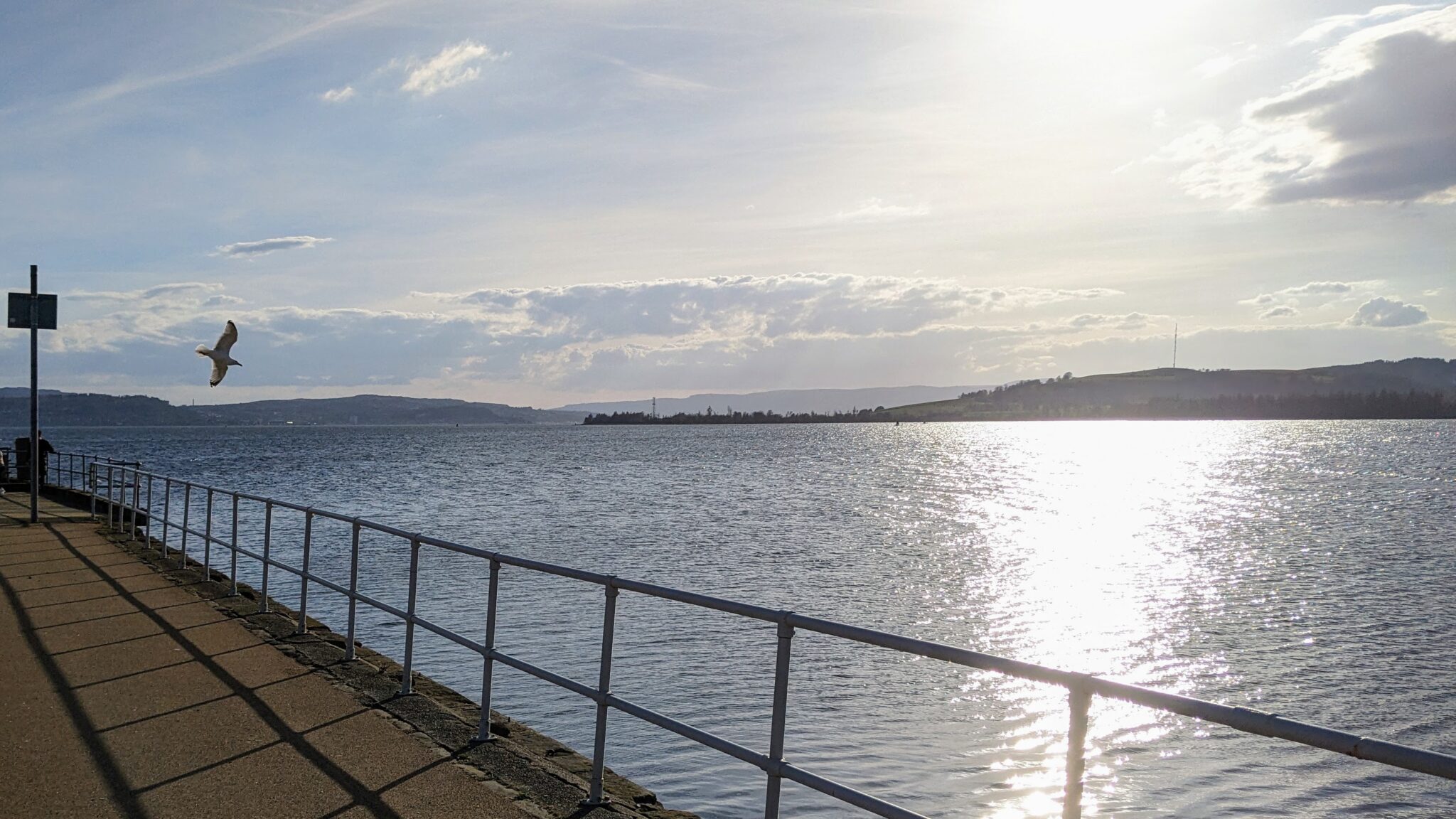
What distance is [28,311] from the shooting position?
17.6m

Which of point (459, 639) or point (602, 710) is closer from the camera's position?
point (602, 710)

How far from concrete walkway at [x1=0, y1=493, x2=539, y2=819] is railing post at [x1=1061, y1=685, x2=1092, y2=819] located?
2.85m

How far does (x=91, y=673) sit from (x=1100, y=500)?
50.7 metres

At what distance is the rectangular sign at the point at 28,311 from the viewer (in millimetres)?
17422

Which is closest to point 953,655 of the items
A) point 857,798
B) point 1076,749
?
point 1076,749

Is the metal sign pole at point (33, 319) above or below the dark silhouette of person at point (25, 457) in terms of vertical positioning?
above

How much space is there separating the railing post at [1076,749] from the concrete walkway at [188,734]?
2.85 meters

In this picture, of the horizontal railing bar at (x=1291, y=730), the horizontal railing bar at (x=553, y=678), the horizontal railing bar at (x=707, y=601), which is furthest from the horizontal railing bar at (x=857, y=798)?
the horizontal railing bar at (x=553, y=678)

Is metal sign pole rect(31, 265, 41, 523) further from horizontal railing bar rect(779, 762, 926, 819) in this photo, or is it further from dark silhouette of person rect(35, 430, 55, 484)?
horizontal railing bar rect(779, 762, 926, 819)

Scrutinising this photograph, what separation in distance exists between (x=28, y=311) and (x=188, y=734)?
1404 centimetres

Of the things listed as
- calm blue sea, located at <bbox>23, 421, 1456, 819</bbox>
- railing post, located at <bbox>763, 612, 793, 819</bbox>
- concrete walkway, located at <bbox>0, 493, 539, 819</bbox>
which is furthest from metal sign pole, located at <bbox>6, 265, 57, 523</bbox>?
railing post, located at <bbox>763, 612, 793, 819</bbox>

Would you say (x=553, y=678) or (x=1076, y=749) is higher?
(x=1076, y=749)

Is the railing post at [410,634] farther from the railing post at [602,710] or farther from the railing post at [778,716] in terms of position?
the railing post at [778,716]

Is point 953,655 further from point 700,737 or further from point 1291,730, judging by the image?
point 700,737
